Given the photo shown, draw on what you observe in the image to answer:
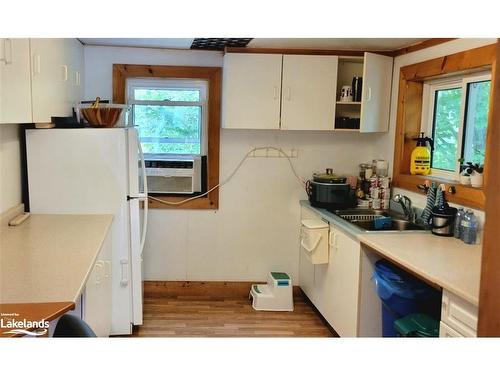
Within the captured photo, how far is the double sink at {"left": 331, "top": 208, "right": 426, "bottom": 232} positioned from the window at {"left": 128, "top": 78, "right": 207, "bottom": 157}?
1.22 meters

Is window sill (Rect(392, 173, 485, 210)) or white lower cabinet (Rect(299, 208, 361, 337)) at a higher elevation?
window sill (Rect(392, 173, 485, 210))

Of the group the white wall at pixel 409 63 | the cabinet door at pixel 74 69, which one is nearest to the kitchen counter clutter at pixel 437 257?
the white wall at pixel 409 63

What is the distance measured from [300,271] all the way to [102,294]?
173cm

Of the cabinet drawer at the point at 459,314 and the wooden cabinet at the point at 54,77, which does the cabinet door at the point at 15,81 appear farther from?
the cabinet drawer at the point at 459,314

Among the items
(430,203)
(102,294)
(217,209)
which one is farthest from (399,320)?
(217,209)

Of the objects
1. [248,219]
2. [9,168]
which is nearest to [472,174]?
[248,219]

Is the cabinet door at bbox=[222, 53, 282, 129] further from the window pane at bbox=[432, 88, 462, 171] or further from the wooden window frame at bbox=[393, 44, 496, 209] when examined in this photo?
the window pane at bbox=[432, 88, 462, 171]

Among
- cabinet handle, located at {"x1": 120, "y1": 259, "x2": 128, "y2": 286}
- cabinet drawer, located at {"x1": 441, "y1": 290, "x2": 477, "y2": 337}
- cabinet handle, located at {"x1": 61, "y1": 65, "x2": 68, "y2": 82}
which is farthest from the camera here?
cabinet handle, located at {"x1": 120, "y1": 259, "x2": 128, "y2": 286}

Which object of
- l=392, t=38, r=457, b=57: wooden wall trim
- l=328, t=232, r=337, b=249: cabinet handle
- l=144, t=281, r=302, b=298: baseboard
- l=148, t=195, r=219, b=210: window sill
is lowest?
l=144, t=281, r=302, b=298: baseboard

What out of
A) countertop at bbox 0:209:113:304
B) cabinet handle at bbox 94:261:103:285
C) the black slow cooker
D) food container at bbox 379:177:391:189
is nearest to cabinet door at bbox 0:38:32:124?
countertop at bbox 0:209:113:304

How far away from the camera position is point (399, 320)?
2293mm

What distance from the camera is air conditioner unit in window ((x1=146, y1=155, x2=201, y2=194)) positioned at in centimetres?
369

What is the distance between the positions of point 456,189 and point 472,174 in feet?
0.44

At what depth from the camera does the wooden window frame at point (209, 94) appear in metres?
3.55
